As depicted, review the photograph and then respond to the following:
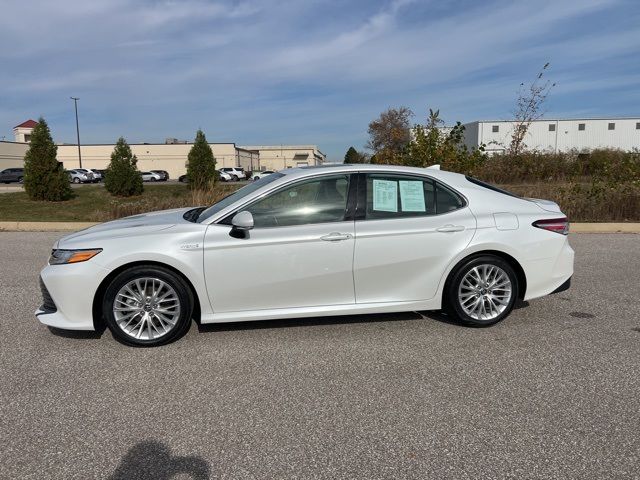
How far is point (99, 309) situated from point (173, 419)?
62.2 inches

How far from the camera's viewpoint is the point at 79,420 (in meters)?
3.02

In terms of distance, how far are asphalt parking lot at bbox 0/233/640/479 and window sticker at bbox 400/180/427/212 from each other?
1.18 metres

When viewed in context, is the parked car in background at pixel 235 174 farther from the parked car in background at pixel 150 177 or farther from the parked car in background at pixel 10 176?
the parked car in background at pixel 10 176

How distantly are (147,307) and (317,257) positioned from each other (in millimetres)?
1542

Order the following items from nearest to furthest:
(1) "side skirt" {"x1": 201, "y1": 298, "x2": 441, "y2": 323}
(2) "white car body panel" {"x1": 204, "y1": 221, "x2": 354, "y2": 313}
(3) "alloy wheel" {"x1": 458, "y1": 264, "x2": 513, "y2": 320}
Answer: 1. (2) "white car body panel" {"x1": 204, "y1": 221, "x2": 354, "y2": 313}
2. (1) "side skirt" {"x1": 201, "y1": 298, "x2": 441, "y2": 323}
3. (3) "alloy wheel" {"x1": 458, "y1": 264, "x2": 513, "y2": 320}

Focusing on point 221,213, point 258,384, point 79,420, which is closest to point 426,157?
point 221,213

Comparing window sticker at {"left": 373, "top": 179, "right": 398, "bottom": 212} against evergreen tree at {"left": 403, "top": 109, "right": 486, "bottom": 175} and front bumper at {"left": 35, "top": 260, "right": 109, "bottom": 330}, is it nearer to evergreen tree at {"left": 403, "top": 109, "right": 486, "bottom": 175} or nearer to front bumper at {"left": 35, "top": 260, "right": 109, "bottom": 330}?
front bumper at {"left": 35, "top": 260, "right": 109, "bottom": 330}

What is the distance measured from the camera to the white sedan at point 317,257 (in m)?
4.05

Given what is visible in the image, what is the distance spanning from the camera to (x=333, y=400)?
325 centimetres

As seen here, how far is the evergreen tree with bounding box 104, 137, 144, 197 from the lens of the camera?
21.6 metres

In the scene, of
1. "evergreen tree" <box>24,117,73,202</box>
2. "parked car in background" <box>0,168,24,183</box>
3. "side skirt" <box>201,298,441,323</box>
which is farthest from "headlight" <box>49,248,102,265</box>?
"parked car in background" <box>0,168,24,183</box>

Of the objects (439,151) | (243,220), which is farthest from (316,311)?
(439,151)

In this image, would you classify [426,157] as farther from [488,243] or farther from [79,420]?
[79,420]

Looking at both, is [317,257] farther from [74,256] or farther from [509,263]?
[74,256]
